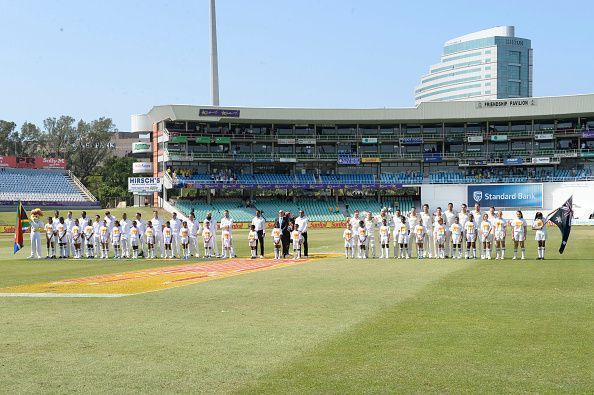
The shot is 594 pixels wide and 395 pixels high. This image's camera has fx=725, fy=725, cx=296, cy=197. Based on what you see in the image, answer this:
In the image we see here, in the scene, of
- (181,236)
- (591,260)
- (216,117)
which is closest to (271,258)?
(181,236)

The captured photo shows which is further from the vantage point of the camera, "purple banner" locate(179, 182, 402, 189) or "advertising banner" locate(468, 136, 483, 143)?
"advertising banner" locate(468, 136, 483, 143)

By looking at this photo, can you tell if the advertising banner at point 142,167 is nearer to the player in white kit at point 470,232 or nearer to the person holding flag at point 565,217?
the player in white kit at point 470,232

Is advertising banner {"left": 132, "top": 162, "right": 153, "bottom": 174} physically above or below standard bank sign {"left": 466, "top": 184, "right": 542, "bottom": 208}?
above

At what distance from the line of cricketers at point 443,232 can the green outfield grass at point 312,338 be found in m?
9.00

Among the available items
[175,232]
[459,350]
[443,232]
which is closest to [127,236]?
[175,232]

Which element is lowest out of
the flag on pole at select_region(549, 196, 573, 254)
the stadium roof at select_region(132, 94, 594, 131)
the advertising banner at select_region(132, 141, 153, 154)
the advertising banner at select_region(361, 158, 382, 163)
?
the flag on pole at select_region(549, 196, 573, 254)

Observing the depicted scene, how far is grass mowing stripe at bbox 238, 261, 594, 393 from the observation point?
7801 millimetres

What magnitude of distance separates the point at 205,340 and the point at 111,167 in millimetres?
102870

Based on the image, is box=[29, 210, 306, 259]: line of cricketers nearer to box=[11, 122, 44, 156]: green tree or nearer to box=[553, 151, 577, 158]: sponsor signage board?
box=[553, 151, 577, 158]: sponsor signage board

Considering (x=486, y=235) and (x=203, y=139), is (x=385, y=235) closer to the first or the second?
(x=486, y=235)

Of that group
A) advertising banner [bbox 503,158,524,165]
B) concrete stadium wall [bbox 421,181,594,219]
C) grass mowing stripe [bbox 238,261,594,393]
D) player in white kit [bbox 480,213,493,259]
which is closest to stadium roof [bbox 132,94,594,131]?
advertising banner [bbox 503,158,524,165]

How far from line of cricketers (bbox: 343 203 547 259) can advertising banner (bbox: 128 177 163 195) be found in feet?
194

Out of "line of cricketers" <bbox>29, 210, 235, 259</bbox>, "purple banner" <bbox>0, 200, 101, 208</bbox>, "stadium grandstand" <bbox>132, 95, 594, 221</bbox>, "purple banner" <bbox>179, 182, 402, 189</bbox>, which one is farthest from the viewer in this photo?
"stadium grandstand" <bbox>132, 95, 594, 221</bbox>

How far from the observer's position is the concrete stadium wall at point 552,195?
72.1m
